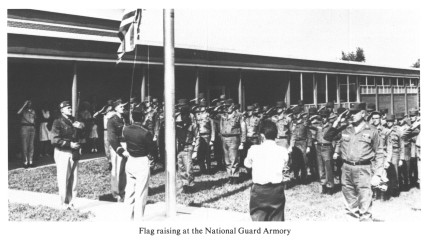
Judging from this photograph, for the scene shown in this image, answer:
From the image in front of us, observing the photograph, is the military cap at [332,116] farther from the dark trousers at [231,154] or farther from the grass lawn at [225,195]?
the dark trousers at [231,154]

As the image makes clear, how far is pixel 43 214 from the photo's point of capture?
5.20 meters

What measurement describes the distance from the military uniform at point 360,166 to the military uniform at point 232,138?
2754 millimetres

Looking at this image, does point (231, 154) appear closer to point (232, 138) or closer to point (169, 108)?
point (232, 138)

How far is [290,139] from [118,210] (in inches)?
152

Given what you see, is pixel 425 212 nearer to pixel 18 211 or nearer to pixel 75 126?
pixel 75 126

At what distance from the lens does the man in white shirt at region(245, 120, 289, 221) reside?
148 inches

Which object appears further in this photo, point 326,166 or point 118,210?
point 326,166

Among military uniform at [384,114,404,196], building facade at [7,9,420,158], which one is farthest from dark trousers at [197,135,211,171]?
military uniform at [384,114,404,196]

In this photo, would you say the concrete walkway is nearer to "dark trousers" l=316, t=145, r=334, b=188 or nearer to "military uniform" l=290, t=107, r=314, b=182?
"dark trousers" l=316, t=145, r=334, b=188

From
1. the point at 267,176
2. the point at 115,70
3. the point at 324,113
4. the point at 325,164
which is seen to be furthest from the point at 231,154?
the point at 115,70

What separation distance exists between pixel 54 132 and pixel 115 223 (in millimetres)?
1837

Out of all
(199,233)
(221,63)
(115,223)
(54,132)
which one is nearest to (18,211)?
(54,132)

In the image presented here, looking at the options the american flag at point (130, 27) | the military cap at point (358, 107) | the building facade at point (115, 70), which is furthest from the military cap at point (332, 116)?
the american flag at point (130, 27)

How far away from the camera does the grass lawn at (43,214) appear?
504 cm
